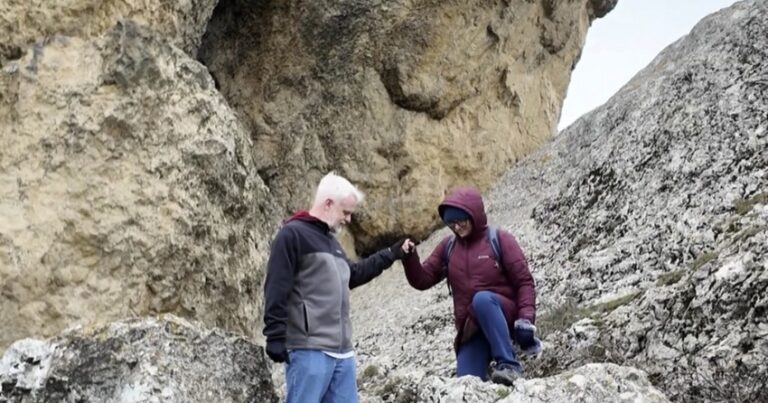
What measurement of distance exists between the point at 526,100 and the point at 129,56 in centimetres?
2177

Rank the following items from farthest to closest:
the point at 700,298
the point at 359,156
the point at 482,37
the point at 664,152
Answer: the point at 482,37, the point at 359,156, the point at 664,152, the point at 700,298

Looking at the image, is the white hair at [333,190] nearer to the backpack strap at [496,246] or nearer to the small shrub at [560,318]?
the backpack strap at [496,246]

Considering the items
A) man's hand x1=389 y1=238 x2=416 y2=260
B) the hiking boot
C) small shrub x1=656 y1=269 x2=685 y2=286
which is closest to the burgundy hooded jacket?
man's hand x1=389 y1=238 x2=416 y2=260

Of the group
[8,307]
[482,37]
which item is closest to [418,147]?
[482,37]

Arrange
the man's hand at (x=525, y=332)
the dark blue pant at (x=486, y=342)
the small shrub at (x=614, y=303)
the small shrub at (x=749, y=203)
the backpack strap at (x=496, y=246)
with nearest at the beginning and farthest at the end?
the dark blue pant at (x=486, y=342) < the man's hand at (x=525, y=332) < the backpack strap at (x=496, y=246) < the small shrub at (x=614, y=303) < the small shrub at (x=749, y=203)

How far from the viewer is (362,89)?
1219 inches

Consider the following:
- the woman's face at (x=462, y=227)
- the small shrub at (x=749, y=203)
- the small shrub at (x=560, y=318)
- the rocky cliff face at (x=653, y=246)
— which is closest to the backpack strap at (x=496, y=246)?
the woman's face at (x=462, y=227)

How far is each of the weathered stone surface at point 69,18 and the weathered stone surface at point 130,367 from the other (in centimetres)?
1098

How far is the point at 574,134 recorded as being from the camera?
32094 millimetres

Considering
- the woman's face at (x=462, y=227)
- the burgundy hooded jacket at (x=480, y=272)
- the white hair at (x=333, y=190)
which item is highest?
the white hair at (x=333, y=190)

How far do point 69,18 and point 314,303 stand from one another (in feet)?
41.3

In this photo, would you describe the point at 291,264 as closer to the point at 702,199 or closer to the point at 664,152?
the point at 702,199

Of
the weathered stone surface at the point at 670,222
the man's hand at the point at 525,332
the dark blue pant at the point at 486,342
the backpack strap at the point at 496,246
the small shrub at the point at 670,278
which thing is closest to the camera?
the weathered stone surface at the point at 670,222

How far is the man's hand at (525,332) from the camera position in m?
9.77
